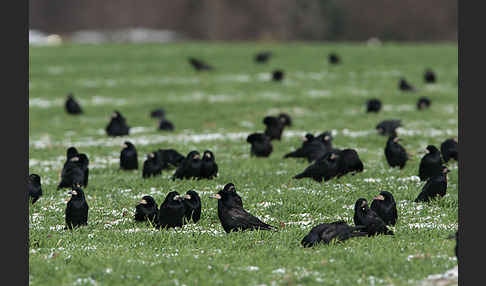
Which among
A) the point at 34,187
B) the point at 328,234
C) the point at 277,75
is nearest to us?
the point at 328,234

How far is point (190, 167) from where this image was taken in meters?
15.5

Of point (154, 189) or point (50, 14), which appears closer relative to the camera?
point (154, 189)

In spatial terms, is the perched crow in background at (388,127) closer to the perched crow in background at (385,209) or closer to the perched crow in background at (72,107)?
the perched crow in background at (385,209)

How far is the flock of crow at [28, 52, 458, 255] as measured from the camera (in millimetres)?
11047

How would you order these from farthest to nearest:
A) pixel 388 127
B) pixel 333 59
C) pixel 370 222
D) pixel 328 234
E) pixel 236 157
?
1. pixel 333 59
2. pixel 388 127
3. pixel 236 157
4. pixel 370 222
5. pixel 328 234

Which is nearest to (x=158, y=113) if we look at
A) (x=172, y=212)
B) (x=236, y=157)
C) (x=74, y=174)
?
(x=236, y=157)

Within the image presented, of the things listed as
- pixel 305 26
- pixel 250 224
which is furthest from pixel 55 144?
pixel 305 26

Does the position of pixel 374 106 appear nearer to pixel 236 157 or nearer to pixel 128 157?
pixel 236 157

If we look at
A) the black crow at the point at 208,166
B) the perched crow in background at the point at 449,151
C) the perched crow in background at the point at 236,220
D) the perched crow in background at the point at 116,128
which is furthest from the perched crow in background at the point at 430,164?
the perched crow in background at the point at 116,128

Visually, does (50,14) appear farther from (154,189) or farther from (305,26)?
(154,189)

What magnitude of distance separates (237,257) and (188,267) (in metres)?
0.79

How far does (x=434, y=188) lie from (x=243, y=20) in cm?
6449

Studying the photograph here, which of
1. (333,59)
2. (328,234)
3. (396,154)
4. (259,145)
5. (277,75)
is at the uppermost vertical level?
(333,59)

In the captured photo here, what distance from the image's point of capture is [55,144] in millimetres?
22250
